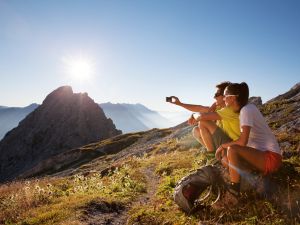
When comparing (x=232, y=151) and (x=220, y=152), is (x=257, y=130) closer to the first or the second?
(x=232, y=151)

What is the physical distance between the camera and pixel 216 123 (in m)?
Answer: 12.7

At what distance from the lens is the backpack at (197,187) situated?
9.71 metres

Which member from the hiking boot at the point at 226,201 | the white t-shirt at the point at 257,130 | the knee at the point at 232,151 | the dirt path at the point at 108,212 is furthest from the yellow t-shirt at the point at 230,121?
the dirt path at the point at 108,212

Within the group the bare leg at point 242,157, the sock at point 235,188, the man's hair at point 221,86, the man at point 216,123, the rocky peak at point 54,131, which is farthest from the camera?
the rocky peak at point 54,131

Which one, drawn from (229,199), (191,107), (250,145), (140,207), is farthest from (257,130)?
(140,207)

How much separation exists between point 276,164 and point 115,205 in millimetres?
6607

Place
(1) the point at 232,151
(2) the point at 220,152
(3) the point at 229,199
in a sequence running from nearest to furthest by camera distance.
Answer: (1) the point at 232,151 → (3) the point at 229,199 → (2) the point at 220,152

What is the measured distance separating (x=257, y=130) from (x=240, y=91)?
111 cm

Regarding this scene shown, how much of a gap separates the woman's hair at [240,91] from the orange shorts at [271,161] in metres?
1.49

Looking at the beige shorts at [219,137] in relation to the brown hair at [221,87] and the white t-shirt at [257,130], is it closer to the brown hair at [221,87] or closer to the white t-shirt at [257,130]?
the brown hair at [221,87]

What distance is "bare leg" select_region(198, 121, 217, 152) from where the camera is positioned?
467 inches

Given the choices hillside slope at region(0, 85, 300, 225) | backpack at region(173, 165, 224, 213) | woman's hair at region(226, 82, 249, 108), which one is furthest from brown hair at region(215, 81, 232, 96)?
backpack at region(173, 165, 224, 213)

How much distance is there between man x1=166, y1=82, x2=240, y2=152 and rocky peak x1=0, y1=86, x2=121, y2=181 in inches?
5506

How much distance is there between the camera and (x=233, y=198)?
916cm
